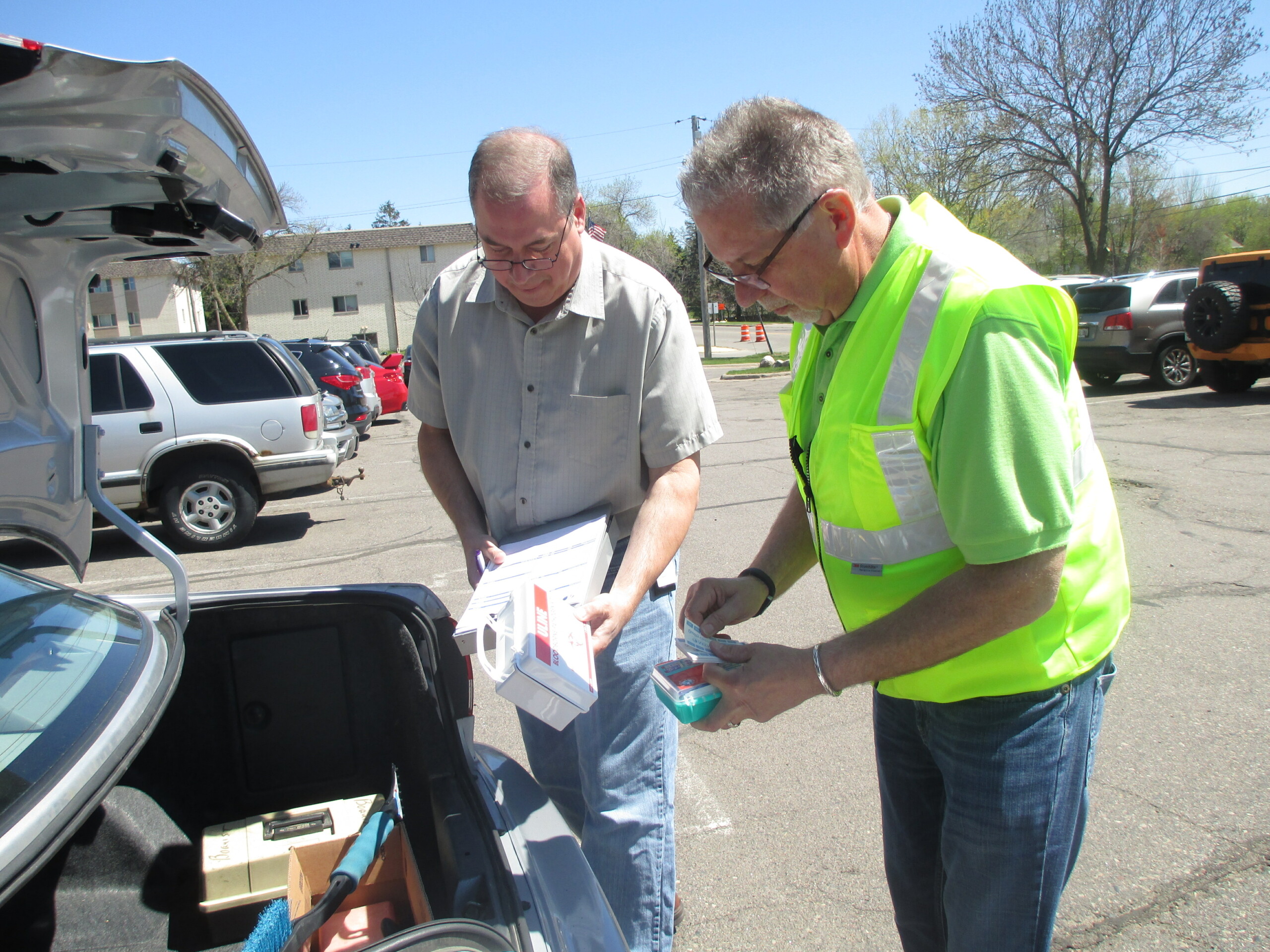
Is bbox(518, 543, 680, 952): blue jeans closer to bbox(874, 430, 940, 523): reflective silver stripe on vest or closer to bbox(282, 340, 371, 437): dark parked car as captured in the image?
bbox(874, 430, 940, 523): reflective silver stripe on vest

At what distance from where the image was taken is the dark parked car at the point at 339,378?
536 inches

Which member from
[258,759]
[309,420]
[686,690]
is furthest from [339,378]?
[686,690]

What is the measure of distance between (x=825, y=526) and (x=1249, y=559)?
17.2ft

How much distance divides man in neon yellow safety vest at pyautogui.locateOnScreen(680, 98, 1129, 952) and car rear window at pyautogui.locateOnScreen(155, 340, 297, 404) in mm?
7455

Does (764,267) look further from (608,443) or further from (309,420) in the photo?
(309,420)

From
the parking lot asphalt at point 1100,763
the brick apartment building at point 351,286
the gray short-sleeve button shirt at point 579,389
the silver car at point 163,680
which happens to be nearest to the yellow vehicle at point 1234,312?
the parking lot asphalt at point 1100,763

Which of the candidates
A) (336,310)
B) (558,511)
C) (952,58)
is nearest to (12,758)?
(558,511)

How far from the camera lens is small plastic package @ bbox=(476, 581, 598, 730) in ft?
4.87

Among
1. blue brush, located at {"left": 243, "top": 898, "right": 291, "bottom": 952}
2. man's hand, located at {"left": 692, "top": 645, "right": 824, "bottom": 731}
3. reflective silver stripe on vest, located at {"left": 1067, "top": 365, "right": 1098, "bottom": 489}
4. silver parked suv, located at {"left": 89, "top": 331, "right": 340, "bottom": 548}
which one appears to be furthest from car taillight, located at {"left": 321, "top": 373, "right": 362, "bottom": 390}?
reflective silver stripe on vest, located at {"left": 1067, "top": 365, "right": 1098, "bottom": 489}

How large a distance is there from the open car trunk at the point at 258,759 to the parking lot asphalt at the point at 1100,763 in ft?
3.59

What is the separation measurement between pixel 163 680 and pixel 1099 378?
15.4 meters

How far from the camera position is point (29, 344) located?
1890 millimetres

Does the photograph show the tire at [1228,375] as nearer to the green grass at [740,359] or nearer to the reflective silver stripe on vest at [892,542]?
the reflective silver stripe on vest at [892,542]

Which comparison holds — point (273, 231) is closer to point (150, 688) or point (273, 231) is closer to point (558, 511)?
point (558, 511)
